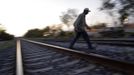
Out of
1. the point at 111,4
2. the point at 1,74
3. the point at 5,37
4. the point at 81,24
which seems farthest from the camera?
the point at 5,37

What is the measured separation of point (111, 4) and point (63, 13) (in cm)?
4714

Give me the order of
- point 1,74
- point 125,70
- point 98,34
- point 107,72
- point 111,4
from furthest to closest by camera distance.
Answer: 1. point 111,4
2. point 98,34
3. point 1,74
4. point 107,72
5. point 125,70

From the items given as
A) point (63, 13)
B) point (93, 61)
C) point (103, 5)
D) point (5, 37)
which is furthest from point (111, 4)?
point (63, 13)

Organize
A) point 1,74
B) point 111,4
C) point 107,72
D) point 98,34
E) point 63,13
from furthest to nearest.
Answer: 1. point 63,13
2. point 111,4
3. point 98,34
4. point 1,74
5. point 107,72

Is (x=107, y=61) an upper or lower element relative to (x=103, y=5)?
lower

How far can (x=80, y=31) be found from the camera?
33.2 feet

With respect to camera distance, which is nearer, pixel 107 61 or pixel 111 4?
pixel 107 61

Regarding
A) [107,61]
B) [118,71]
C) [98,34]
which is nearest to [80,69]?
[107,61]

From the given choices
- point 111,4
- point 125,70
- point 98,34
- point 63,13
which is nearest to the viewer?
point 125,70

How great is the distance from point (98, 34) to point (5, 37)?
4020cm

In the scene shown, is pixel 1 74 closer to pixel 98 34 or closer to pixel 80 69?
pixel 80 69

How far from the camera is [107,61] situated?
5.00m

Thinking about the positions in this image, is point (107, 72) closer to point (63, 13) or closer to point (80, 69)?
point (80, 69)

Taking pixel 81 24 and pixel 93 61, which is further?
pixel 81 24
